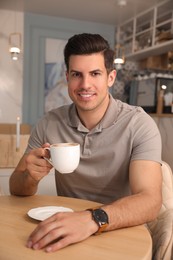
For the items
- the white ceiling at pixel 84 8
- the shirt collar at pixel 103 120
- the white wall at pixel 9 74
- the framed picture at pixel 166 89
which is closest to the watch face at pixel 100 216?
the shirt collar at pixel 103 120

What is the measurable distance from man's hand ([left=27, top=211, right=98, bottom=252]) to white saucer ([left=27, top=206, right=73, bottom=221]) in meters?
0.15

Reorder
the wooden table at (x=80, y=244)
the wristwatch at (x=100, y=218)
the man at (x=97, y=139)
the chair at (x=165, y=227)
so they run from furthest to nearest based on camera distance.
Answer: the man at (x=97, y=139) → the chair at (x=165, y=227) → the wristwatch at (x=100, y=218) → the wooden table at (x=80, y=244)

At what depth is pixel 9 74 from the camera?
4465mm

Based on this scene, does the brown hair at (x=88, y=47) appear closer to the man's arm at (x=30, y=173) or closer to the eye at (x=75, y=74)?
the eye at (x=75, y=74)

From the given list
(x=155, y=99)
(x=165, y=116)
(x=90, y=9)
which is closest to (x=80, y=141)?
(x=165, y=116)

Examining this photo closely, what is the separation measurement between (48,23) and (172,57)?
2019 mm

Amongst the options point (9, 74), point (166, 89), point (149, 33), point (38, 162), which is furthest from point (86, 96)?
point (149, 33)

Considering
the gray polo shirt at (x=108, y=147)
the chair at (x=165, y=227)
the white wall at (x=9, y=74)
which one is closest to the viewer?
the chair at (x=165, y=227)

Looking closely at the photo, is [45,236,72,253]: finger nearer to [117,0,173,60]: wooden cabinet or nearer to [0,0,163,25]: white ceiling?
[117,0,173,60]: wooden cabinet

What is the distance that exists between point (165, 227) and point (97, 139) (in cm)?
49

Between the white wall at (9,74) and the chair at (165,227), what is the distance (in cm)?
353

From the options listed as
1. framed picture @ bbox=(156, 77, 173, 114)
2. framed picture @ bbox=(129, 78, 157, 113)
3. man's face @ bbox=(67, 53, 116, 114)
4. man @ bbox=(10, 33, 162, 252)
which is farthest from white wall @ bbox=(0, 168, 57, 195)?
framed picture @ bbox=(129, 78, 157, 113)

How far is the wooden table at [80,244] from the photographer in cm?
74

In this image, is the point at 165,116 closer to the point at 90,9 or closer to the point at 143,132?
the point at 90,9
